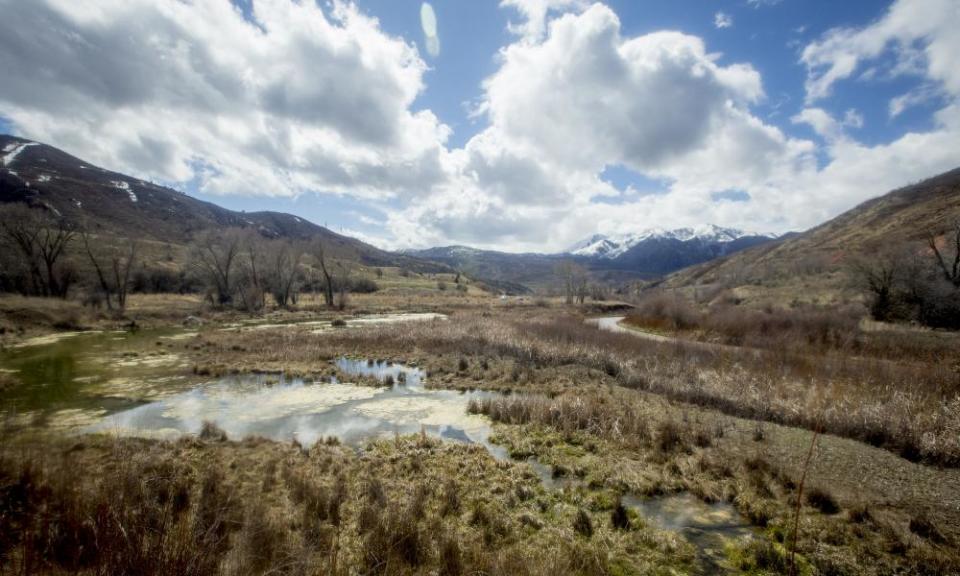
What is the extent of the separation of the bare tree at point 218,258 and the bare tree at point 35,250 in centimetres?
1393

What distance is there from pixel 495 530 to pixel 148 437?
11.3 meters

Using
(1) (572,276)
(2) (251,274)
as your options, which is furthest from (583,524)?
(1) (572,276)

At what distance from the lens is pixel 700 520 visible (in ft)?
26.5

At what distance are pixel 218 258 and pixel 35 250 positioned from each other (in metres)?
19.2

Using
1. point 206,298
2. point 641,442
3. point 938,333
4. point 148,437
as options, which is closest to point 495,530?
point 641,442

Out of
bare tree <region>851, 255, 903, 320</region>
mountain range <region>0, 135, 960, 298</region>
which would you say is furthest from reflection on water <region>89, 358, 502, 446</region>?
mountain range <region>0, 135, 960, 298</region>

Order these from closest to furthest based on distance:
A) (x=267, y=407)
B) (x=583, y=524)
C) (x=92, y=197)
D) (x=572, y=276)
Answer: (x=583, y=524) < (x=267, y=407) < (x=572, y=276) < (x=92, y=197)

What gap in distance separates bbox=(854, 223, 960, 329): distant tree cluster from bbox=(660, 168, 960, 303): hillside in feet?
8.38

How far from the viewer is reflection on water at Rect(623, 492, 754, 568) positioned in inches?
283

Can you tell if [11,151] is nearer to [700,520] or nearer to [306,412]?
[306,412]

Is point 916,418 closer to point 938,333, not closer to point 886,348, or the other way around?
point 886,348

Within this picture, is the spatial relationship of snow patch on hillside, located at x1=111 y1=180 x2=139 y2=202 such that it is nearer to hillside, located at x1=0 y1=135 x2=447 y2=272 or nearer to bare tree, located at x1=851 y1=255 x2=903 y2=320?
hillside, located at x1=0 y1=135 x2=447 y2=272

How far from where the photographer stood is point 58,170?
175 meters

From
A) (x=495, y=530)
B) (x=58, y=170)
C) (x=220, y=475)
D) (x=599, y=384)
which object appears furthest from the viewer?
(x=58, y=170)
